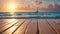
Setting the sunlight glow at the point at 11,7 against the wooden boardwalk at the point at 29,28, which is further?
the sunlight glow at the point at 11,7

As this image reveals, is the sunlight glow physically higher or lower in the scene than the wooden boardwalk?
lower

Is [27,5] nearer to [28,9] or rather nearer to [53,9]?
[28,9]

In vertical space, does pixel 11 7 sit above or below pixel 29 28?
below

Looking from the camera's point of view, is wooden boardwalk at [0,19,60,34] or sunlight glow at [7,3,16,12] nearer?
wooden boardwalk at [0,19,60,34]

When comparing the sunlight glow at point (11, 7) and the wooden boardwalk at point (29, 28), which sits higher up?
the wooden boardwalk at point (29, 28)

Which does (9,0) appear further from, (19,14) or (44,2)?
(44,2)

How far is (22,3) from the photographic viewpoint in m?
5.57

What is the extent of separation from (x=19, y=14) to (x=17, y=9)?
200 millimetres

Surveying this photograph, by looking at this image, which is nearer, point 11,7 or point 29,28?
Answer: point 29,28

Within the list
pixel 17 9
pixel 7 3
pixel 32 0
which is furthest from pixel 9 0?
pixel 32 0

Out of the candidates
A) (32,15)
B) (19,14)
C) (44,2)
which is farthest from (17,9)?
(44,2)

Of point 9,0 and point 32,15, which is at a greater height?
point 9,0

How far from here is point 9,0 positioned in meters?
5.69

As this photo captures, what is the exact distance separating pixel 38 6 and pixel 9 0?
44.6 inches
